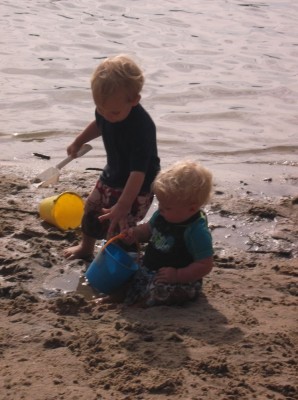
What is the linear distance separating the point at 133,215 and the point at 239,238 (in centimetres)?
90

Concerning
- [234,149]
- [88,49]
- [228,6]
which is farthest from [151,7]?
[234,149]

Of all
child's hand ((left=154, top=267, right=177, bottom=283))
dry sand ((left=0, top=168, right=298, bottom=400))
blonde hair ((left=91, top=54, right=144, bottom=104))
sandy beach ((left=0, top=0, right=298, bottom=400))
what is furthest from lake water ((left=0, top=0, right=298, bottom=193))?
child's hand ((left=154, top=267, right=177, bottom=283))

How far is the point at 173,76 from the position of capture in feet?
32.0

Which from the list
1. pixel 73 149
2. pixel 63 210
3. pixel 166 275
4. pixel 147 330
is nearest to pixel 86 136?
pixel 73 149

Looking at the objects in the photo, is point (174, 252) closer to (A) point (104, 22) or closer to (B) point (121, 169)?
(B) point (121, 169)

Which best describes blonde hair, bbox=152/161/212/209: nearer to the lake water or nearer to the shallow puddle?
the shallow puddle

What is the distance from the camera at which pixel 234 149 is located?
754cm

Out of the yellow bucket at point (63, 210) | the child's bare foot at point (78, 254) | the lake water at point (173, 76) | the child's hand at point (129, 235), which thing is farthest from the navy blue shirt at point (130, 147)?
the lake water at point (173, 76)

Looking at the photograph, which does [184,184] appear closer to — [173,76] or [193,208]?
[193,208]

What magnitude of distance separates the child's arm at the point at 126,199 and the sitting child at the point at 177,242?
9cm

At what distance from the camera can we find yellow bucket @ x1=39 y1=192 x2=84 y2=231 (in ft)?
16.9

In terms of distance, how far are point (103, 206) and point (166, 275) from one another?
794 millimetres

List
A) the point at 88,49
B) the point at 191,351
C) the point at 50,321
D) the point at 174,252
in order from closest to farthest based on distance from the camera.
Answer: the point at 191,351
the point at 50,321
the point at 174,252
the point at 88,49

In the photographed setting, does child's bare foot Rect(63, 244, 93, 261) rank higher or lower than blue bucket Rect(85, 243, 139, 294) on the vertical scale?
lower
